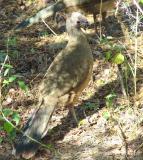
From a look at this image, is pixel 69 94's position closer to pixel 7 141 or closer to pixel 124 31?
pixel 7 141

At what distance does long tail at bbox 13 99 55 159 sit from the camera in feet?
17.8

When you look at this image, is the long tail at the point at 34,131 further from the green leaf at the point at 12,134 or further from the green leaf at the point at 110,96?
the green leaf at the point at 110,96

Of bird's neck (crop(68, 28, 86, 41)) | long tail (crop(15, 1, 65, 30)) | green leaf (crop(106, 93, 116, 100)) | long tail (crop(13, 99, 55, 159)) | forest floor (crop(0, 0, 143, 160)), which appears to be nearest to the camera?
long tail (crop(13, 99, 55, 159))

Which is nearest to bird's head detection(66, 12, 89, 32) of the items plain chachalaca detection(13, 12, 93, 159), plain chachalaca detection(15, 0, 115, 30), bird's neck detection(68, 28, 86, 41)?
bird's neck detection(68, 28, 86, 41)

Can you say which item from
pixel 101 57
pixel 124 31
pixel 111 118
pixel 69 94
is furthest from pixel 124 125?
pixel 124 31

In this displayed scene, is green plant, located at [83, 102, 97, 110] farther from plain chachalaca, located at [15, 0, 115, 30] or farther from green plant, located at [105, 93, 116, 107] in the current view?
plain chachalaca, located at [15, 0, 115, 30]

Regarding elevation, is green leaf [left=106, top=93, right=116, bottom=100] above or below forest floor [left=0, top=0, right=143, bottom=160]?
above

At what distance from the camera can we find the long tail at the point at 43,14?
852 cm

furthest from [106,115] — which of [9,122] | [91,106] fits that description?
[9,122]

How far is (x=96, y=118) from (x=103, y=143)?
19.6 inches

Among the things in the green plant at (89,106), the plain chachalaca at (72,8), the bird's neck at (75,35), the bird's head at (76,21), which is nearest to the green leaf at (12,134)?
the green plant at (89,106)

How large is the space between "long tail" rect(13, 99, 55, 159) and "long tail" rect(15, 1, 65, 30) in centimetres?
300

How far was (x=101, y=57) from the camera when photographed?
7.53 meters

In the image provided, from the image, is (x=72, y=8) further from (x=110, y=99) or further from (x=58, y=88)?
(x=58, y=88)
